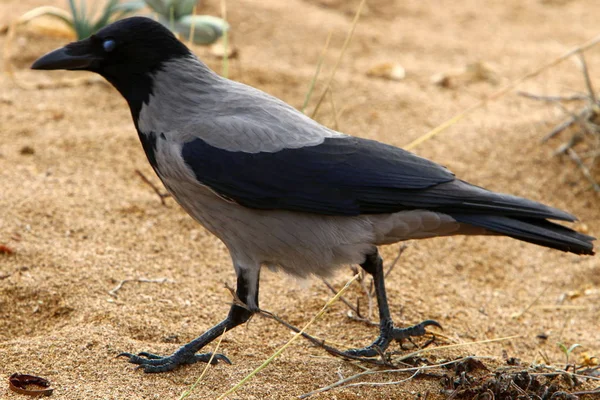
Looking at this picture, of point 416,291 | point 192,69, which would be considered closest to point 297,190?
point 192,69

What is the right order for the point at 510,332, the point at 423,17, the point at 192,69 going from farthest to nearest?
the point at 423,17 → the point at 510,332 → the point at 192,69

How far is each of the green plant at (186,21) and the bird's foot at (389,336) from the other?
2953 millimetres

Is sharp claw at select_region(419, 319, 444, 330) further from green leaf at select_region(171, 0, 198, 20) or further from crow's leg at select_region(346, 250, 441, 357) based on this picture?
green leaf at select_region(171, 0, 198, 20)

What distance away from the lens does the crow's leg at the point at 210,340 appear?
134 inches

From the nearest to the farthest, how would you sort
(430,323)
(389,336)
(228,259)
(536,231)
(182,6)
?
(536,231) → (389,336) → (430,323) → (228,259) → (182,6)

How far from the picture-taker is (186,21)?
602 cm

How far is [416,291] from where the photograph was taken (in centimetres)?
439

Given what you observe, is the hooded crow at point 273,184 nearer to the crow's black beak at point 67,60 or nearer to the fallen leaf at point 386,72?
the crow's black beak at point 67,60

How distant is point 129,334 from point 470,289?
6.06ft

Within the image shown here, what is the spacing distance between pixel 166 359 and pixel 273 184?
31.8 inches

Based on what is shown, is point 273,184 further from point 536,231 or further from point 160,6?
point 160,6

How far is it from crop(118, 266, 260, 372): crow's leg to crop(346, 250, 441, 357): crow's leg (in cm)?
47

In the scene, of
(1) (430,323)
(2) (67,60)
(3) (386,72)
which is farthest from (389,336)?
(3) (386,72)

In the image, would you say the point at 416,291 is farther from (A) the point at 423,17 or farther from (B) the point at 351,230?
(A) the point at 423,17
